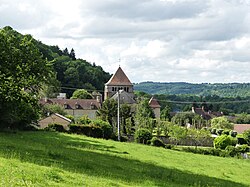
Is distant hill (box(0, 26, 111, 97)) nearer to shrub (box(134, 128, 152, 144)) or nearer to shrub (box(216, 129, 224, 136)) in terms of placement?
shrub (box(216, 129, 224, 136))

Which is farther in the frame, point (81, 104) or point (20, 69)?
point (81, 104)

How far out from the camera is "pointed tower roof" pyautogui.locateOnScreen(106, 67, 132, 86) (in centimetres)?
11419

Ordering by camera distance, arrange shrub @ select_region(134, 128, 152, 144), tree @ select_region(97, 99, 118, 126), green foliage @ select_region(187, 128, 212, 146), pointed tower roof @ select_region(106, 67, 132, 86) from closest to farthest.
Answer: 1. shrub @ select_region(134, 128, 152, 144)
2. green foliage @ select_region(187, 128, 212, 146)
3. tree @ select_region(97, 99, 118, 126)
4. pointed tower roof @ select_region(106, 67, 132, 86)

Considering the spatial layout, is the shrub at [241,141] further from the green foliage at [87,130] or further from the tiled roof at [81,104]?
the green foliage at [87,130]

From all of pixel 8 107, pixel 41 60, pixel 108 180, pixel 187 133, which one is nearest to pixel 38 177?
pixel 108 180

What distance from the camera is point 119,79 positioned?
11494 centimetres

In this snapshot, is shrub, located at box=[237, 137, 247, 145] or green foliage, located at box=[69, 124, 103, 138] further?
shrub, located at box=[237, 137, 247, 145]

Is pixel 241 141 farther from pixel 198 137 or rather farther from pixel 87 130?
pixel 87 130

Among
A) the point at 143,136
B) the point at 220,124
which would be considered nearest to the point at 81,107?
the point at 220,124

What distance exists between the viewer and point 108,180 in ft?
50.5

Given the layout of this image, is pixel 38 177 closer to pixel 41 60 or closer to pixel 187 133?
pixel 41 60

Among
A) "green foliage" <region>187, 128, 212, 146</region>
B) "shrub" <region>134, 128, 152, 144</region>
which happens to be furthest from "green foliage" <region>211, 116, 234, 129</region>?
"shrub" <region>134, 128, 152, 144</region>

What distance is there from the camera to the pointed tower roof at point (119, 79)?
114188mm

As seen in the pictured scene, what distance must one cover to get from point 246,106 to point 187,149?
147 meters
